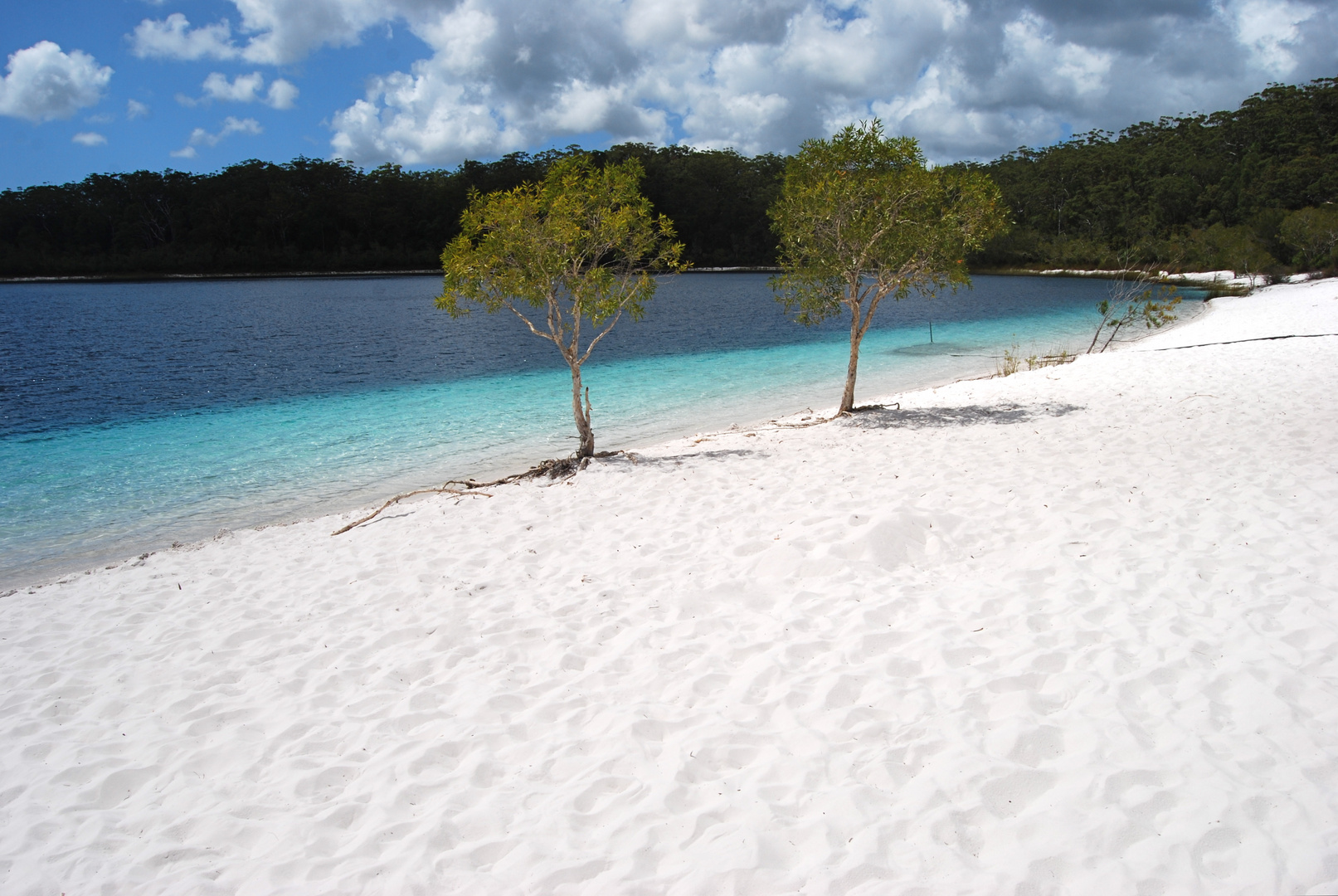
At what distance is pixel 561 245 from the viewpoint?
1151cm

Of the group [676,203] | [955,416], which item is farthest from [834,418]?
[676,203]

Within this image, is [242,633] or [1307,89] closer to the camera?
[242,633]

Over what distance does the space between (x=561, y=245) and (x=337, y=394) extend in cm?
1442

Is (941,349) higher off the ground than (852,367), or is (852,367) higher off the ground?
(852,367)

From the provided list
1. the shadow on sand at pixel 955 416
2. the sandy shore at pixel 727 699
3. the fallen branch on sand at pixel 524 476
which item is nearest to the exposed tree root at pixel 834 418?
the shadow on sand at pixel 955 416

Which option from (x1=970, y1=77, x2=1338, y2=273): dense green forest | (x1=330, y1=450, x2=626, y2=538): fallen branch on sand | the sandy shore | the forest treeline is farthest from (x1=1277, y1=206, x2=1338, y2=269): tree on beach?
(x1=330, y1=450, x2=626, y2=538): fallen branch on sand

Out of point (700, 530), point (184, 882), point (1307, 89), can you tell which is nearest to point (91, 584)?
point (184, 882)

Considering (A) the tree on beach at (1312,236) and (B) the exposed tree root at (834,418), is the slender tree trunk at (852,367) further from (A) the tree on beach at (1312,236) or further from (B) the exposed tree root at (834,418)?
(A) the tree on beach at (1312,236)

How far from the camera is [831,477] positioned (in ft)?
30.5

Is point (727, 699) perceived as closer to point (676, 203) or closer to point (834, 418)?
point (834, 418)

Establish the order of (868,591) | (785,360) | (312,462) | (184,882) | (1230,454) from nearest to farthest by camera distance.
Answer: (184,882)
(868,591)
(1230,454)
(312,462)
(785,360)

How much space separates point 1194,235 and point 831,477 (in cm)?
8932

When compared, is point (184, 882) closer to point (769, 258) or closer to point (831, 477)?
point (831, 477)

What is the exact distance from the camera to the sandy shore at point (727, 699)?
328 centimetres
